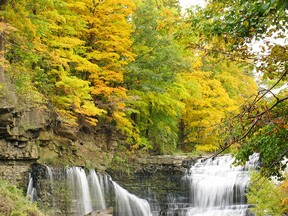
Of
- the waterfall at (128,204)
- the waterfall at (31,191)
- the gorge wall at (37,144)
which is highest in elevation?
the gorge wall at (37,144)

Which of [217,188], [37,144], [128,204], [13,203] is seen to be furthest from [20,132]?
[217,188]

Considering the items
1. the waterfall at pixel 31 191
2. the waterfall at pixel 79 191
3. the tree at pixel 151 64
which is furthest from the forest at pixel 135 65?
the waterfall at pixel 31 191

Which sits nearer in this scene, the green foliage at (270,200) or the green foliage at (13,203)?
the green foliage at (13,203)

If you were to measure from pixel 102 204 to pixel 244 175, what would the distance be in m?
6.15

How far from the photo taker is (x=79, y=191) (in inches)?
489

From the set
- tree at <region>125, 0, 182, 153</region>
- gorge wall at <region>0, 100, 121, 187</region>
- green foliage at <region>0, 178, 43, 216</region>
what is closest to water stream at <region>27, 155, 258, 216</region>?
gorge wall at <region>0, 100, 121, 187</region>

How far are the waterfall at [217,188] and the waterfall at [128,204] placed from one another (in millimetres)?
1812

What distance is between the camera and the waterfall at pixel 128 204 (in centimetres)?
1362

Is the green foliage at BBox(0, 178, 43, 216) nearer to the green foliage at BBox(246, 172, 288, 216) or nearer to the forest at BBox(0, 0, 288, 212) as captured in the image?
the forest at BBox(0, 0, 288, 212)

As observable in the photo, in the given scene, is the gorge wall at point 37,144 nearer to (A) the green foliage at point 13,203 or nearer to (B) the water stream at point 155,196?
(B) the water stream at point 155,196

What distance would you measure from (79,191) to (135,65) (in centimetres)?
592

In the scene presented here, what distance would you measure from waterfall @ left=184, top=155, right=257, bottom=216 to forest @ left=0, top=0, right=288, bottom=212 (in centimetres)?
124

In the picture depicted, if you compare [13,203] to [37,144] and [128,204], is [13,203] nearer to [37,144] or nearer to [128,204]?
[37,144]

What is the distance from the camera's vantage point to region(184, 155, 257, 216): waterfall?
13891 millimetres
